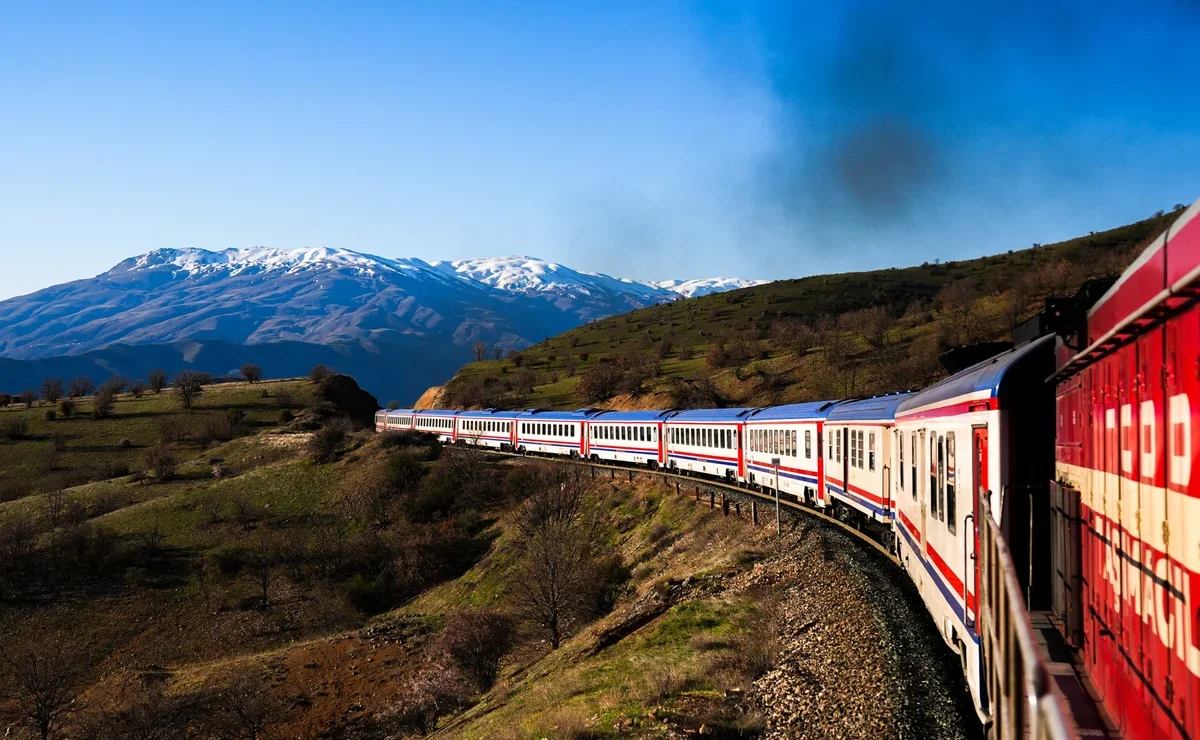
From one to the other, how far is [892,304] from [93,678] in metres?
103

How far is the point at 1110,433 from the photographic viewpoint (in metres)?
4.62

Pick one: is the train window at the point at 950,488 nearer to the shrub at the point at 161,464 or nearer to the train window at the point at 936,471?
→ the train window at the point at 936,471

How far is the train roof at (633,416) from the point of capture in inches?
1737

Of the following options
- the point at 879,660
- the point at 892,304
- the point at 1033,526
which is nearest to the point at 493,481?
the point at 879,660

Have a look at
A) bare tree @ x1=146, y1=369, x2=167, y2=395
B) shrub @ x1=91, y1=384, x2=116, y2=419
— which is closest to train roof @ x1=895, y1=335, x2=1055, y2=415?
shrub @ x1=91, y1=384, x2=116, y2=419

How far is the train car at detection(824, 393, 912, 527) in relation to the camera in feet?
57.5

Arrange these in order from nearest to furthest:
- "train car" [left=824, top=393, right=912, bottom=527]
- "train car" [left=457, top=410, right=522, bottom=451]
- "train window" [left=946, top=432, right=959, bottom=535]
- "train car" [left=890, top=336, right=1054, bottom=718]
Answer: "train car" [left=890, top=336, right=1054, bottom=718], "train window" [left=946, top=432, right=959, bottom=535], "train car" [left=824, top=393, right=912, bottom=527], "train car" [left=457, top=410, right=522, bottom=451]

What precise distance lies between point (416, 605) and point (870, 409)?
34.0 meters

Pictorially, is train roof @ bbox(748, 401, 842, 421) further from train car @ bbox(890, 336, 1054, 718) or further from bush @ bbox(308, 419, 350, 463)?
bush @ bbox(308, 419, 350, 463)

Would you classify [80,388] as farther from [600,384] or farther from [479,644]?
[479,644]

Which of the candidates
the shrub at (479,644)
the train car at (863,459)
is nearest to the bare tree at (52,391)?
the shrub at (479,644)

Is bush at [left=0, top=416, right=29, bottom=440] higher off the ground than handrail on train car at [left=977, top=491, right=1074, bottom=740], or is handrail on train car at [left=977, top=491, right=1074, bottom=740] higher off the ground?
handrail on train car at [left=977, top=491, right=1074, bottom=740]

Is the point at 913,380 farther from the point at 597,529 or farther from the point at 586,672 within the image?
the point at 586,672

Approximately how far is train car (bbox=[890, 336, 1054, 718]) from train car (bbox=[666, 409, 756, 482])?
22772 mm
